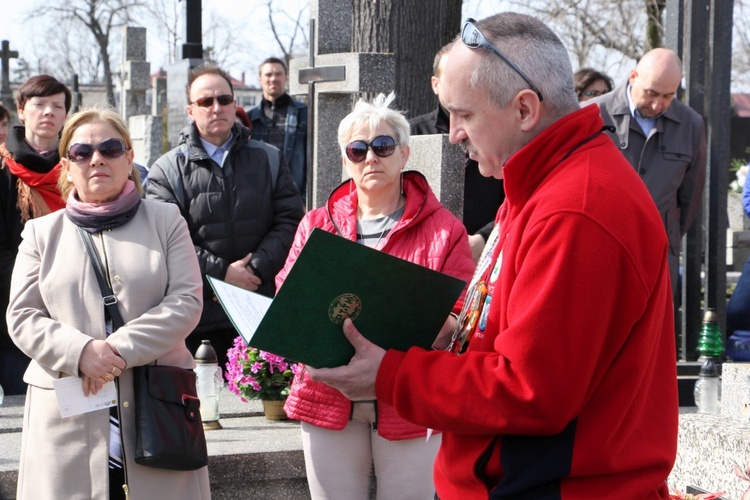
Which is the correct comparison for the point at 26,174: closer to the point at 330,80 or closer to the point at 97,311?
the point at 330,80

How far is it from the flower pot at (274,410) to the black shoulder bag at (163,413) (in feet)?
4.88

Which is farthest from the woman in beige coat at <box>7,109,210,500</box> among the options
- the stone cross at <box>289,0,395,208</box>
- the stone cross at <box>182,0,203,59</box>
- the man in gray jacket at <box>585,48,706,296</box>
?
the stone cross at <box>182,0,203,59</box>

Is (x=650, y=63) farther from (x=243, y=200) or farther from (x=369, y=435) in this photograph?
(x=369, y=435)

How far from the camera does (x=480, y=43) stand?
2.32m

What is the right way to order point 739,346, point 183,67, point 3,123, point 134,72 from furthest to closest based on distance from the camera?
point 134,72, point 183,67, point 739,346, point 3,123

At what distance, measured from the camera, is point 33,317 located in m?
4.11

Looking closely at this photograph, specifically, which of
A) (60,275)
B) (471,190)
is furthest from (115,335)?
(471,190)

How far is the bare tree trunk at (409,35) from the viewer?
8.85m

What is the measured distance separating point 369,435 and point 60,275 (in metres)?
1.36

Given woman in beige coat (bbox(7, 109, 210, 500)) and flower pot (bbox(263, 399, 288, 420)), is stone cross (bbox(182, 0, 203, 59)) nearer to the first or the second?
flower pot (bbox(263, 399, 288, 420))

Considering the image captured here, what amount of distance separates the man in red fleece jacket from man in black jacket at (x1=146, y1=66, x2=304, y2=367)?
3.60m

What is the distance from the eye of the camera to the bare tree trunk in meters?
8.85

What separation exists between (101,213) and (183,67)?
8279mm

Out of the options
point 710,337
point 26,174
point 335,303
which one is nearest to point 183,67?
point 26,174
